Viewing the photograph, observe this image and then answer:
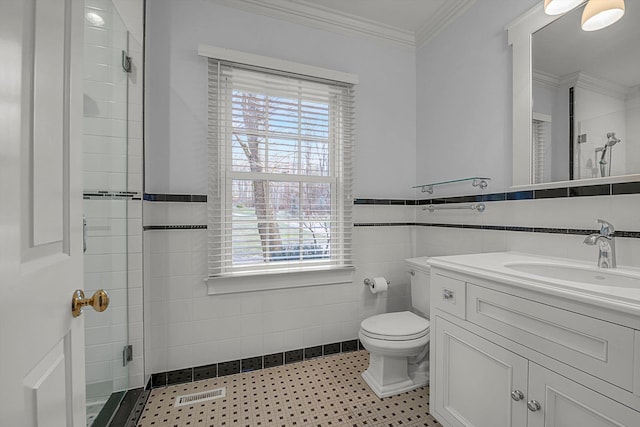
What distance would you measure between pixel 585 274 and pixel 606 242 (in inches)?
6.3

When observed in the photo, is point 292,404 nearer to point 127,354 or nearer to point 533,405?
point 127,354

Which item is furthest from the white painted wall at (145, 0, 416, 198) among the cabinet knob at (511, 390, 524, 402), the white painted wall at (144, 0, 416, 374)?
the cabinet knob at (511, 390, 524, 402)

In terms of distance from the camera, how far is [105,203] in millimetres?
1396

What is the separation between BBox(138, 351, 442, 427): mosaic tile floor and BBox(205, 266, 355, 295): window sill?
1.90 ft

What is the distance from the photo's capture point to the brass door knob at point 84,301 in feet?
2.20

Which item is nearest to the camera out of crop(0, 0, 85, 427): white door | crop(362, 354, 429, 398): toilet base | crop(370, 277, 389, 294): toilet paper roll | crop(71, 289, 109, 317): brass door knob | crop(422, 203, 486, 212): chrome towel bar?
crop(0, 0, 85, 427): white door

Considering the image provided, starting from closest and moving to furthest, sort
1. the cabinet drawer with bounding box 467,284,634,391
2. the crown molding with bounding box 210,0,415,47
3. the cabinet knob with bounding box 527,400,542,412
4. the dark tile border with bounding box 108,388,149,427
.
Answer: the cabinet drawer with bounding box 467,284,634,391, the cabinet knob with bounding box 527,400,542,412, the dark tile border with bounding box 108,388,149,427, the crown molding with bounding box 210,0,415,47

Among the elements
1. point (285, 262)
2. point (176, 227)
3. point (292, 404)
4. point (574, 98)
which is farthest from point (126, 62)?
point (574, 98)

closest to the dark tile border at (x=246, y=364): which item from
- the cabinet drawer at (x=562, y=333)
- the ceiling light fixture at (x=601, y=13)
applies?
the cabinet drawer at (x=562, y=333)

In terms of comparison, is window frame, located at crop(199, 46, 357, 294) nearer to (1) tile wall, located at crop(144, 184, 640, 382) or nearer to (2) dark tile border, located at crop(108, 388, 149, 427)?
(1) tile wall, located at crop(144, 184, 640, 382)

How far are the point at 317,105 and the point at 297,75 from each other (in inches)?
9.9

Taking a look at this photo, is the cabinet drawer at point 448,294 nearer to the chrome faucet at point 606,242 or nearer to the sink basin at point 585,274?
the sink basin at point 585,274

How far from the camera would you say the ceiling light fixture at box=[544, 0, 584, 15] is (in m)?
1.36

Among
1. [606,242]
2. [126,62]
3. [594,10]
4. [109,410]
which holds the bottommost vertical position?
[109,410]
